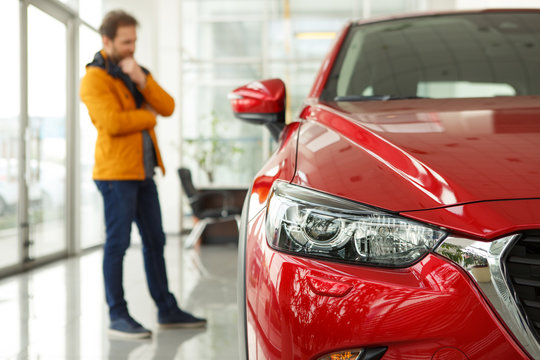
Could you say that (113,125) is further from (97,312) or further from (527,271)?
(527,271)

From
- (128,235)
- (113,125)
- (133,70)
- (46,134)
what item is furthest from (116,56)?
(46,134)

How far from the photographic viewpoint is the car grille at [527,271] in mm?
849

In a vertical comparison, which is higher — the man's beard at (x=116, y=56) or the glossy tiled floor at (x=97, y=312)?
the man's beard at (x=116, y=56)

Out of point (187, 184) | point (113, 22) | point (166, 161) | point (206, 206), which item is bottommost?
point (206, 206)

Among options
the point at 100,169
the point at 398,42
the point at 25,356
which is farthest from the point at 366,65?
the point at 25,356

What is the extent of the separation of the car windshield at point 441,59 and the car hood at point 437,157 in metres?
0.52

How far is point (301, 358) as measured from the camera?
895 mm

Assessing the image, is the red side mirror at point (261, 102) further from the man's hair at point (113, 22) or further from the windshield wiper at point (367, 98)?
the man's hair at point (113, 22)

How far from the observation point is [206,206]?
23.4ft

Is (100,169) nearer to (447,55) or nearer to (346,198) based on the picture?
(447,55)

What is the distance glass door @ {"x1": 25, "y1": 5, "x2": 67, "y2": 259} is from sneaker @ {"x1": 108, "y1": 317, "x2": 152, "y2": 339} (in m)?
2.55

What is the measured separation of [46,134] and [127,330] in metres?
3.21

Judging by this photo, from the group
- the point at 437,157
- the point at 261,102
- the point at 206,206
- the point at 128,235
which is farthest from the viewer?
the point at 206,206

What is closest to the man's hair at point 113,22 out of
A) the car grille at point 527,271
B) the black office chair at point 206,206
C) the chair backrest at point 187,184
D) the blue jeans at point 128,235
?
the blue jeans at point 128,235
